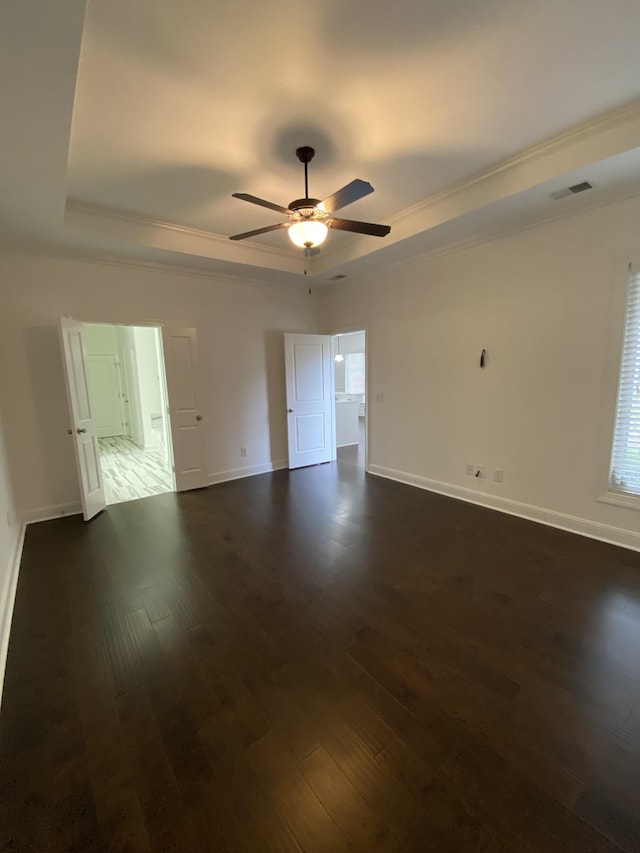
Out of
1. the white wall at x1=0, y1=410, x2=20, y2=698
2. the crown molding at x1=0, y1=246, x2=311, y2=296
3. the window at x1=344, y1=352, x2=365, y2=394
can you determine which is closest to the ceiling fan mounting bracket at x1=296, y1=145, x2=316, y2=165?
the crown molding at x1=0, y1=246, x2=311, y2=296

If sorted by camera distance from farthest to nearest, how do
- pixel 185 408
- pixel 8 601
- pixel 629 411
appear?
1. pixel 185 408
2. pixel 629 411
3. pixel 8 601

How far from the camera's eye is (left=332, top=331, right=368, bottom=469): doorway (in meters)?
6.40

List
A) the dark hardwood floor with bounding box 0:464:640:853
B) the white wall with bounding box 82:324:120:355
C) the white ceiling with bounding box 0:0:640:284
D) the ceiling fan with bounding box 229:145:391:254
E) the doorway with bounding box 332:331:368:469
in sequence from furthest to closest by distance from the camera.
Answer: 1. the white wall with bounding box 82:324:120:355
2. the doorway with bounding box 332:331:368:469
3. the ceiling fan with bounding box 229:145:391:254
4. the white ceiling with bounding box 0:0:640:284
5. the dark hardwood floor with bounding box 0:464:640:853

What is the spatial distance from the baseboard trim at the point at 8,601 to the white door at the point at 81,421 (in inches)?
30.2

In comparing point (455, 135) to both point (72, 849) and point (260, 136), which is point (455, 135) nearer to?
point (260, 136)

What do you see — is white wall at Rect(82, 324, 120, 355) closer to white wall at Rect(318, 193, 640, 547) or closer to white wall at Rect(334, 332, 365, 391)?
white wall at Rect(334, 332, 365, 391)

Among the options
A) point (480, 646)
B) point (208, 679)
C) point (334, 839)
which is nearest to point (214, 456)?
point (208, 679)

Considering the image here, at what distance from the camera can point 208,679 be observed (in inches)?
71.6

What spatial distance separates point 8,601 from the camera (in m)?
2.39

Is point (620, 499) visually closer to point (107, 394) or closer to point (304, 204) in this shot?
point (304, 204)

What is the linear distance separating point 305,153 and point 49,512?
14.2ft

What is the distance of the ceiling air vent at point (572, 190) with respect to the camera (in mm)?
2746

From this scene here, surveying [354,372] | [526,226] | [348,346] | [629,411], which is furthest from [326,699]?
[348,346]

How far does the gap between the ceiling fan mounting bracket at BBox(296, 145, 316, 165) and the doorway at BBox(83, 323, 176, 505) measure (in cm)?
291
